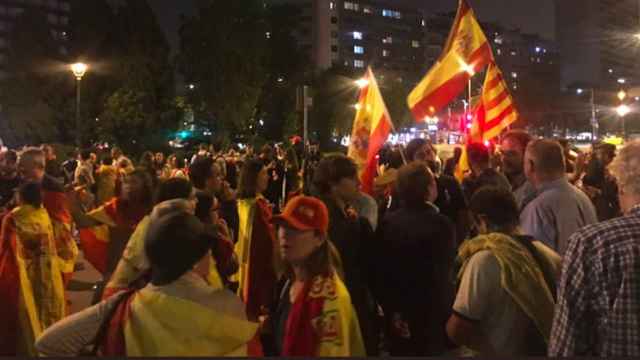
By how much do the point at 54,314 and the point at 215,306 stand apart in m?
4.82

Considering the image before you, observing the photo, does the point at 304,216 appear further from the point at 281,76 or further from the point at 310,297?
the point at 281,76

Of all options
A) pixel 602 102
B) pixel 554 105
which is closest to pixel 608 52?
pixel 602 102

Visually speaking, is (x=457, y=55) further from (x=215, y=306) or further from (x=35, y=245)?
(x=215, y=306)

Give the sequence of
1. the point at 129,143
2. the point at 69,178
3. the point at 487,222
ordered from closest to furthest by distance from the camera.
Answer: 1. the point at 487,222
2. the point at 69,178
3. the point at 129,143

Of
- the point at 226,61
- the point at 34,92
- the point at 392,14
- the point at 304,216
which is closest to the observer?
the point at 304,216

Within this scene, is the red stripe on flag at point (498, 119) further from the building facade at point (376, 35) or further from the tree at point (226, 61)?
the building facade at point (376, 35)

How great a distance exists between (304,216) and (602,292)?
6.02ft

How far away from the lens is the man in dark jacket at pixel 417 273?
5234 mm

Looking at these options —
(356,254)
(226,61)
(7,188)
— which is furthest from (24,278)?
(226,61)

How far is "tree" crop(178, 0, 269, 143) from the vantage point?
5534 centimetres

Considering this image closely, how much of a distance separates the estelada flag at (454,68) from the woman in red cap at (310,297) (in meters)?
6.46

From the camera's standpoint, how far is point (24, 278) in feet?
23.1

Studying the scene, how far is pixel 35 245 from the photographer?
7098mm

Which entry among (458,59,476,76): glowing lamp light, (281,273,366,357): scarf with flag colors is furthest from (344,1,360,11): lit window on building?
(281,273,366,357): scarf with flag colors
